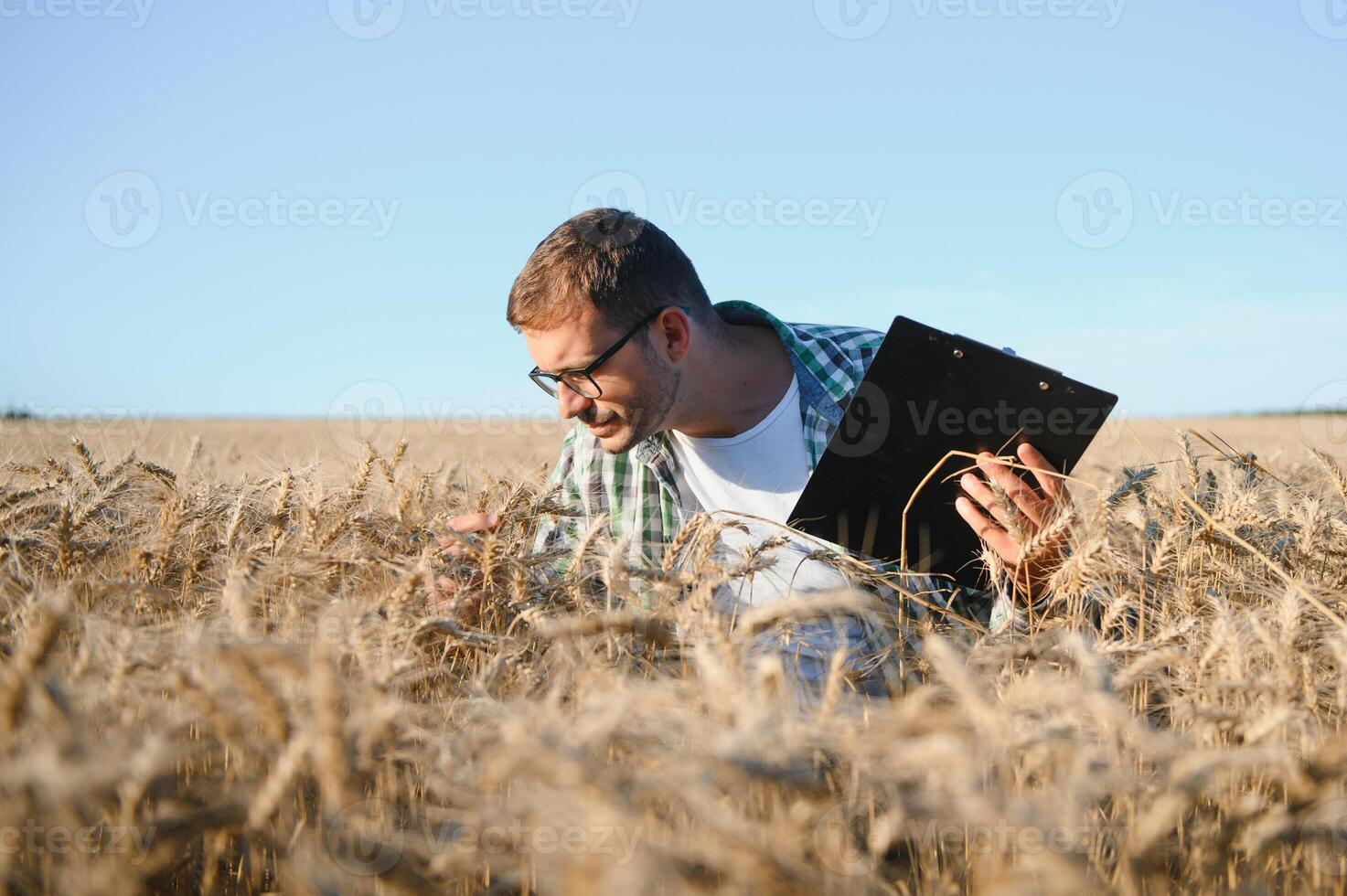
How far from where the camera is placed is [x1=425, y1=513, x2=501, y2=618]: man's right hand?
1.59m

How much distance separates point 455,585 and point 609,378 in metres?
1.03

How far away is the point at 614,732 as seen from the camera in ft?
2.85

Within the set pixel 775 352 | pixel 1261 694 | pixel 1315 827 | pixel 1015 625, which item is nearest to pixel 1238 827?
pixel 1315 827

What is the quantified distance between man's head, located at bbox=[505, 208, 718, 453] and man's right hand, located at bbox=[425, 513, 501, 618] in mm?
631

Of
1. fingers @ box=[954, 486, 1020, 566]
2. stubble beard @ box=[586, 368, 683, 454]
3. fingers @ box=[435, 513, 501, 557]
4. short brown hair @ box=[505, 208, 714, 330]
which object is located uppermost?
short brown hair @ box=[505, 208, 714, 330]

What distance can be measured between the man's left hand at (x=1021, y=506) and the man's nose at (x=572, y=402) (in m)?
1.15

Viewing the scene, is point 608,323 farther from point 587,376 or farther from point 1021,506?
point 1021,506

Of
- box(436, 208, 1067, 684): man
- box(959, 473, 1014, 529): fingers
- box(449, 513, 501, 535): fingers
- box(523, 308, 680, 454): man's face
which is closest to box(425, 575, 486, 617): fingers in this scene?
box(449, 513, 501, 535): fingers

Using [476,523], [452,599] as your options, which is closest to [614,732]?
[452,599]

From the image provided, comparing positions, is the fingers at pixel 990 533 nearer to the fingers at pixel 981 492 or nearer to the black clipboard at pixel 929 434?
the fingers at pixel 981 492

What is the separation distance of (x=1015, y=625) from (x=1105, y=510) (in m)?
0.38

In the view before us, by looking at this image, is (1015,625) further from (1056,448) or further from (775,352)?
(775,352)

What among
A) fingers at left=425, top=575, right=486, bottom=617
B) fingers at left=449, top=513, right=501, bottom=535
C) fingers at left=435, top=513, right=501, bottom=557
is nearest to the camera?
fingers at left=425, top=575, right=486, bottom=617

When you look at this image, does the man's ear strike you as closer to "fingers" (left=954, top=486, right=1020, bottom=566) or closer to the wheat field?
the wheat field
